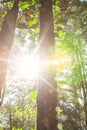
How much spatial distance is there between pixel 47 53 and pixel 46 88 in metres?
0.56

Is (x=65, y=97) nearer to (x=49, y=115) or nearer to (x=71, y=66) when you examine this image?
(x=71, y=66)

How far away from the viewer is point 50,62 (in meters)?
3.11

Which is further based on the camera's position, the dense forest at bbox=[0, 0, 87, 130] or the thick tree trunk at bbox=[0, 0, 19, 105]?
the thick tree trunk at bbox=[0, 0, 19, 105]

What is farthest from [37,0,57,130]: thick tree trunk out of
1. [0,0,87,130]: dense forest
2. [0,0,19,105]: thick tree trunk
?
[0,0,19,105]: thick tree trunk

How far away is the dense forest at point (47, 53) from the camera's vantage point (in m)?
2.96

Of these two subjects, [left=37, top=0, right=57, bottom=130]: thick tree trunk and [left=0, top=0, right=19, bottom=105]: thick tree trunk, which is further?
[left=0, top=0, right=19, bottom=105]: thick tree trunk

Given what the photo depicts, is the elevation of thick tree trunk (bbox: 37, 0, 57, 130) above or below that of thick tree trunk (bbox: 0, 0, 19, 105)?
below

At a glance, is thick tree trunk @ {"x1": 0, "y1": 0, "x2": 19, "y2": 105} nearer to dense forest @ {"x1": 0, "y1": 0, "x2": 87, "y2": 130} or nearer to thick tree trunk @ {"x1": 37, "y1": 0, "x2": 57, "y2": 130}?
dense forest @ {"x1": 0, "y1": 0, "x2": 87, "y2": 130}

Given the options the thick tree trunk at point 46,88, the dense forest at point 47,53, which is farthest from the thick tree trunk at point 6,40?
the thick tree trunk at point 46,88

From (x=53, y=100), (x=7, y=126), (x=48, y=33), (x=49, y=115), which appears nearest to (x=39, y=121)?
(x=49, y=115)

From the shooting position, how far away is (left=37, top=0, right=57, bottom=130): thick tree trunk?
2754 millimetres

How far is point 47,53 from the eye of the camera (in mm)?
3189

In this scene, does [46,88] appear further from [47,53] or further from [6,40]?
[6,40]

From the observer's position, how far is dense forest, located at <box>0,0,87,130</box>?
9.71 feet
